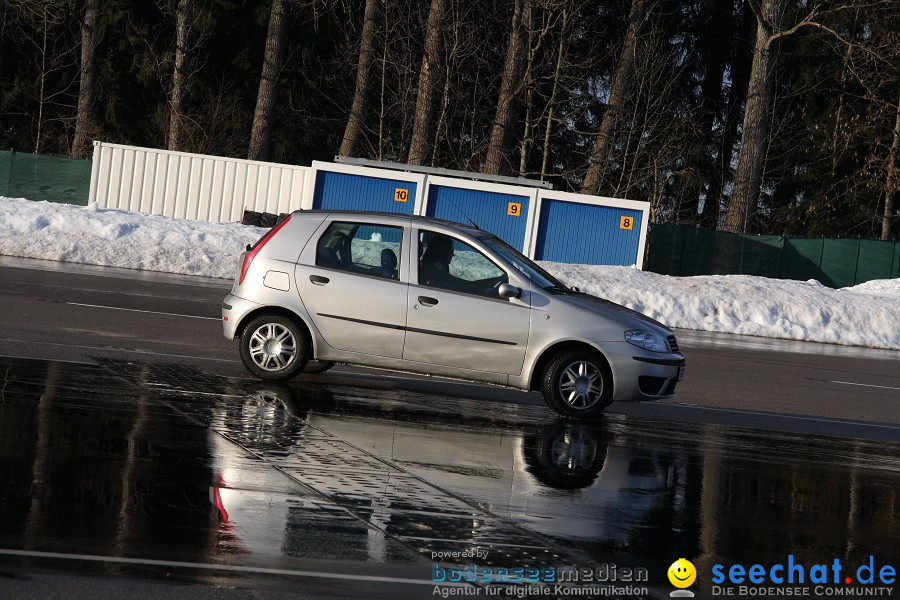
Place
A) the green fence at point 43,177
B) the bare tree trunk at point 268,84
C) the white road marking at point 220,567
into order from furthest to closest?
1. the bare tree trunk at point 268,84
2. the green fence at point 43,177
3. the white road marking at point 220,567

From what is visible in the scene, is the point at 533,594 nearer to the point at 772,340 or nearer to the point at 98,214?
the point at 772,340

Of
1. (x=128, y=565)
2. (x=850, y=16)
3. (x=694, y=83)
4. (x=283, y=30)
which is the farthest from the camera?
(x=694, y=83)

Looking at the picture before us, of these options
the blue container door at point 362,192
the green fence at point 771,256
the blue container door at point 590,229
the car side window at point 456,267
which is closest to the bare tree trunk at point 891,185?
the green fence at point 771,256

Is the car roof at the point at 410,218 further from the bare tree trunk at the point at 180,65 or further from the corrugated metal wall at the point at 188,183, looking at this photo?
the bare tree trunk at the point at 180,65

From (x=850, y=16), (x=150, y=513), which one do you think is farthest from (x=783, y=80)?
(x=150, y=513)

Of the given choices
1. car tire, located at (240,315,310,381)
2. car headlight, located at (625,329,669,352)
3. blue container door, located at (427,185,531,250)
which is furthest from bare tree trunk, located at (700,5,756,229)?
car tire, located at (240,315,310,381)

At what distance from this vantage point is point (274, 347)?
1058 centimetres

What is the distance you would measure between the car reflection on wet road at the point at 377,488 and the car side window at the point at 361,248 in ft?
3.77

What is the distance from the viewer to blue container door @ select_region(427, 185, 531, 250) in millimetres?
29438

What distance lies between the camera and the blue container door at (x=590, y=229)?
29.6 m

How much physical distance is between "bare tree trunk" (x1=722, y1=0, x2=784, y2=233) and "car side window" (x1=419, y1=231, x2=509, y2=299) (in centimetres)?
2420

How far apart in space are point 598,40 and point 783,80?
31.0 feet

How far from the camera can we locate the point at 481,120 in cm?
4772

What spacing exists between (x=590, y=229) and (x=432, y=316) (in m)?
19.9
